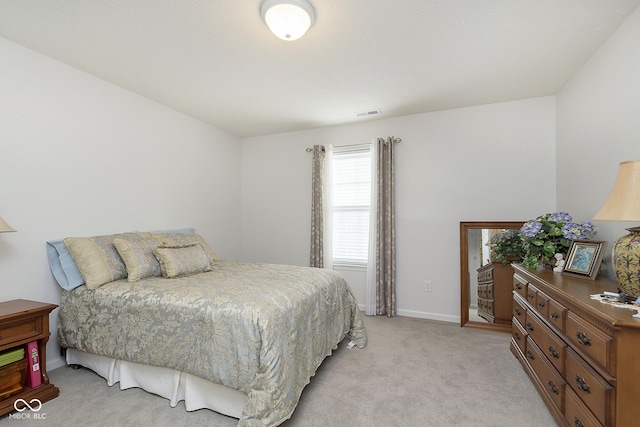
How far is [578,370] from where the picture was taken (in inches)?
57.1

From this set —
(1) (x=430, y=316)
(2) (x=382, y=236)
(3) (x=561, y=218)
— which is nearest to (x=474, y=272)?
(1) (x=430, y=316)

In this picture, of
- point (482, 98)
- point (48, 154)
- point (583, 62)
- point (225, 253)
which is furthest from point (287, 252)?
point (583, 62)

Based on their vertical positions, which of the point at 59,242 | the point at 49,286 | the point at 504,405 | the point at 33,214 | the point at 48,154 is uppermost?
the point at 48,154

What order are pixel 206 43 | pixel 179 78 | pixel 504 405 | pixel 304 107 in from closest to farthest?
pixel 504 405 → pixel 206 43 → pixel 179 78 → pixel 304 107

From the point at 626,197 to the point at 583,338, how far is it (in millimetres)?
728

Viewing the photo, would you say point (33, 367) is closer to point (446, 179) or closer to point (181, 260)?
point (181, 260)

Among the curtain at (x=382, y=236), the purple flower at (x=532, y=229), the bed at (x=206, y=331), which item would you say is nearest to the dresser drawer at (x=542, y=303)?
the purple flower at (x=532, y=229)

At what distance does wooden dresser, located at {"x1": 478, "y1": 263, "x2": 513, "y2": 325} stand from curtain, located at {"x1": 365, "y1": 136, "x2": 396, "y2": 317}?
0.98 metres

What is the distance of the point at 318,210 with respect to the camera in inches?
157

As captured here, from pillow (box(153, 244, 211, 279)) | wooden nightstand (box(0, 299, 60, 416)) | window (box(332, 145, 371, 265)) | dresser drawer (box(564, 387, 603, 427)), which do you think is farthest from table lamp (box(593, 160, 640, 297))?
wooden nightstand (box(0, 299, 60, 416))

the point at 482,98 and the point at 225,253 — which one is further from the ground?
the point at 482,98

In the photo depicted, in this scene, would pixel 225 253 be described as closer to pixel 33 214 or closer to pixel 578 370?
pixel 33 214

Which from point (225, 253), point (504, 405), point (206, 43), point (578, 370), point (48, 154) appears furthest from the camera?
point (225, 253)

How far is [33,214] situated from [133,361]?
1437 mm
